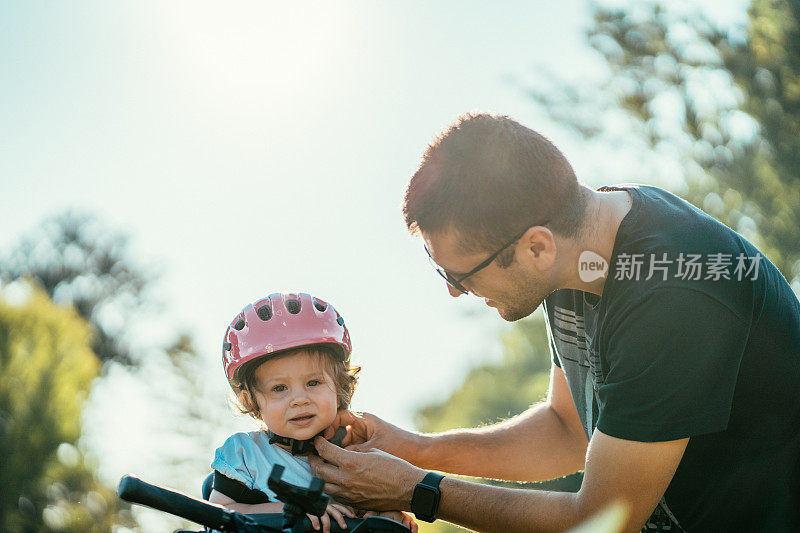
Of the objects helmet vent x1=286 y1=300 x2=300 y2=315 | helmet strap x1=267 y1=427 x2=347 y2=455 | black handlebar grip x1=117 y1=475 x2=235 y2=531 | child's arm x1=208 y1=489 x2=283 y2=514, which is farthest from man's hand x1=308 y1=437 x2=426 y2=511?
black handlebar grip x1=117 y1=475 x2=235 y2=531

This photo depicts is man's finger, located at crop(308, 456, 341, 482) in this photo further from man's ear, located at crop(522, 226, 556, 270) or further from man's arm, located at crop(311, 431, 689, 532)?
man's ear, located at crop(522, 226, 556, 270)

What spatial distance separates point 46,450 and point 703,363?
19.2m

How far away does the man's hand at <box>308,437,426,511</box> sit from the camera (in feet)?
9.80

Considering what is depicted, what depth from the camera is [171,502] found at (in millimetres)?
2113

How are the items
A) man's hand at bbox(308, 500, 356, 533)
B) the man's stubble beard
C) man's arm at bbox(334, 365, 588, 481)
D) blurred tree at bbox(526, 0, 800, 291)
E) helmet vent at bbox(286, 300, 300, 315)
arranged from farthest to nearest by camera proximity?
blurred tree at bbox(526, 0, 800, 291)
man's arm at bbox(334, 365, 588, 481)
helmet vent at bbox(286, 300, 300, 315)
the man's stubble beard
man's hand at bbox(308, 500, 356, 533)

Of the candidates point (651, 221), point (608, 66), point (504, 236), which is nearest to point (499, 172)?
point (504, 236)

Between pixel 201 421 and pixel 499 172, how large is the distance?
20.7 metres

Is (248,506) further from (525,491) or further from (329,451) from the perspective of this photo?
(525,491)

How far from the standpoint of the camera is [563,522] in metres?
2.83

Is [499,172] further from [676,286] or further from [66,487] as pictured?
[66,487]

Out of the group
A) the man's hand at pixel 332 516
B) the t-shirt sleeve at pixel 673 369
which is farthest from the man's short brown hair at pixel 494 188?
the man's hand at pixel 332 516

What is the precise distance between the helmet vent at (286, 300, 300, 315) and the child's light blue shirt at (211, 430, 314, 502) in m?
0.55

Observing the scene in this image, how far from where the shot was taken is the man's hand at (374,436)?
3373mm

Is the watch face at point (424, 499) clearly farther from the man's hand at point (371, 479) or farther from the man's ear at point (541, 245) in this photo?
the man's ear at point (541, 245)
